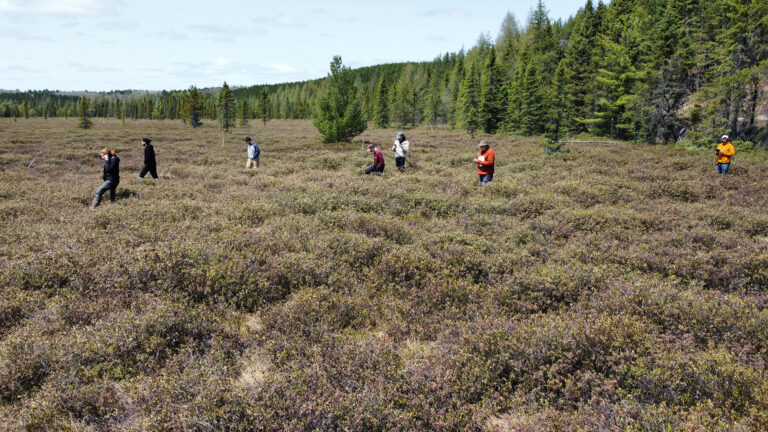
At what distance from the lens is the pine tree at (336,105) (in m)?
35.2

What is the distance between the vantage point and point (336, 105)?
35719mm

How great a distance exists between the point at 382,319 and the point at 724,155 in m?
18.0

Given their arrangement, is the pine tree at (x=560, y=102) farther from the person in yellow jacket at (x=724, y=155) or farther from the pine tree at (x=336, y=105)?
the person in yellow jacket at (x=724, y=155)

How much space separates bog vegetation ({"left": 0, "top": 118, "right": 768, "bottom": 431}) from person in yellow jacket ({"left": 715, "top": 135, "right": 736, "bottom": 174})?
769 cm

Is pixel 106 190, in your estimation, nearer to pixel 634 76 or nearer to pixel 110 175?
pixel 110 175

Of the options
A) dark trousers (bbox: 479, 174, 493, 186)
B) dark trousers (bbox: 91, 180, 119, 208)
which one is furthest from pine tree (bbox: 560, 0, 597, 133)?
dark trousers (bbox: 91, 180, 119, 208)

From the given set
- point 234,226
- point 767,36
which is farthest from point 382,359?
point 767,36

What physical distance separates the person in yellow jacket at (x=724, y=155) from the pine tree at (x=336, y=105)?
89.2ft

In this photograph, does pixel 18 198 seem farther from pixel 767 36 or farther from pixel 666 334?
pixel 767 36

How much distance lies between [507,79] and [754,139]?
3612cm

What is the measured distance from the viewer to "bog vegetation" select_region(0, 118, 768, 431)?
326 centimetres

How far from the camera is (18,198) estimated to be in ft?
39.0

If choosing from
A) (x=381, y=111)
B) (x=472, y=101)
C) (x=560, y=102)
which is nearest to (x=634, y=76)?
(x=560, y=102)

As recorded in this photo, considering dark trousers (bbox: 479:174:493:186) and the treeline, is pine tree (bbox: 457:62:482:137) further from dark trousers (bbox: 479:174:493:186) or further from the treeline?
dark trousers (bbox: 479:174:493:186)
